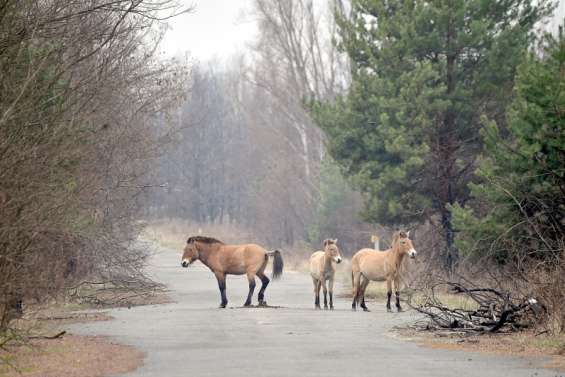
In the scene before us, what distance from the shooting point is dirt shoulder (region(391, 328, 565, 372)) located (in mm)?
16003

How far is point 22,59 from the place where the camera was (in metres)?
16.6

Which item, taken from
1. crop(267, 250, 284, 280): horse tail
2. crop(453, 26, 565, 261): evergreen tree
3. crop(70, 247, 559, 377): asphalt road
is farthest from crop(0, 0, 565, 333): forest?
crop(267, 250, 284, 280): horse tail

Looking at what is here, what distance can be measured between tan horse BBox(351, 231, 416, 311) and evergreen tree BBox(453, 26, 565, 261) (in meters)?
2.81

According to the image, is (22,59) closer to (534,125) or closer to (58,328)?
(58,328)

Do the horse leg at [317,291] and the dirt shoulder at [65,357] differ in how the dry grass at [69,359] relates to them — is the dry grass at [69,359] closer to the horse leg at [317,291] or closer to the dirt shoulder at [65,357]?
the dirt shoulder at [65,357]

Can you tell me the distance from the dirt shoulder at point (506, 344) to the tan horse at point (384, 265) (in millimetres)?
6692

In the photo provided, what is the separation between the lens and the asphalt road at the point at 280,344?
47.9ft

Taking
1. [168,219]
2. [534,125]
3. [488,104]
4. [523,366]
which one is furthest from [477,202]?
[168,219]

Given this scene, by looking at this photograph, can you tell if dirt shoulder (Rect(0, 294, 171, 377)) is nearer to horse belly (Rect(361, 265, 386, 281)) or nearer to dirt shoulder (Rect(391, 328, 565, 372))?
dirt shoulder (Rect(391, 328, 565, 372))

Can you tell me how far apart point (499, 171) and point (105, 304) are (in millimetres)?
11344

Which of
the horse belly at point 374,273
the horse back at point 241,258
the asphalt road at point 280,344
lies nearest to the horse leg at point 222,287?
the horse back at point 241,258

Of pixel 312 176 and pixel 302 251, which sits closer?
pixel 302 251

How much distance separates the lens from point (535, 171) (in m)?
22.9

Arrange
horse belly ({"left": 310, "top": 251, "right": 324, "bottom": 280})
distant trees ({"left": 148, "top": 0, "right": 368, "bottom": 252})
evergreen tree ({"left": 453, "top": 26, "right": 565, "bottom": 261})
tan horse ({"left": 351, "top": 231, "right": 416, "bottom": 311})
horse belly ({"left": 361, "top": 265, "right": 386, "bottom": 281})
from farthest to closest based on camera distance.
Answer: distant trees ({"left": 148, "top": 0, "right": 368, "bottom": 252}) < horse belly ({"left": 310, "top": 251, "right": 324, "bottom": 280}) < horse belly ({"left": 361, "top": 265, "right": 386, "bottom": 281}) < tan horse ({"left": 351, "top": 231, "right": 416, "bottom": 311}) < evergreen tree ({"left": 453, "top": 26, "right": 565, "bottom": 261})
